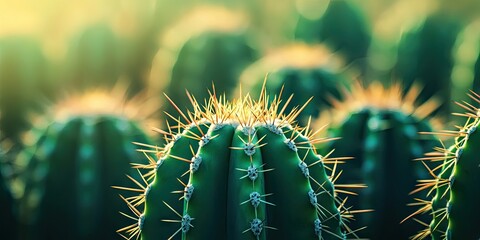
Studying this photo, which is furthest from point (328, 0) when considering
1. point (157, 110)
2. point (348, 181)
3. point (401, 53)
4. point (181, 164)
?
point (181, 164)

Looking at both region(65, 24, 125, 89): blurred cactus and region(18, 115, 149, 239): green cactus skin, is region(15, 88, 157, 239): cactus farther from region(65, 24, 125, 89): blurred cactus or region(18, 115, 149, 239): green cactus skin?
region(65, 24, 125, 89): blurred cactus

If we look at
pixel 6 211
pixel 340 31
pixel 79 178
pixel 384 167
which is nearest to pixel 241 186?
pixel 384 167

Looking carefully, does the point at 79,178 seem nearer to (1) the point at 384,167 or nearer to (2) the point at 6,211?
(2) the point at 6,211

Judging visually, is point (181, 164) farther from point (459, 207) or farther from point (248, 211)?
point (459, 207)

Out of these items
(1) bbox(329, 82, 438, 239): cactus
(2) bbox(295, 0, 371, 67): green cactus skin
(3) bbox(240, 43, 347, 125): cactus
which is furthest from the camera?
(2) bbox(295, 0, 371, 67): green cactus skin

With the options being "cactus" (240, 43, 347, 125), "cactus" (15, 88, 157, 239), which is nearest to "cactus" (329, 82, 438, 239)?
"cactus" (240, 43, 347, 125)
